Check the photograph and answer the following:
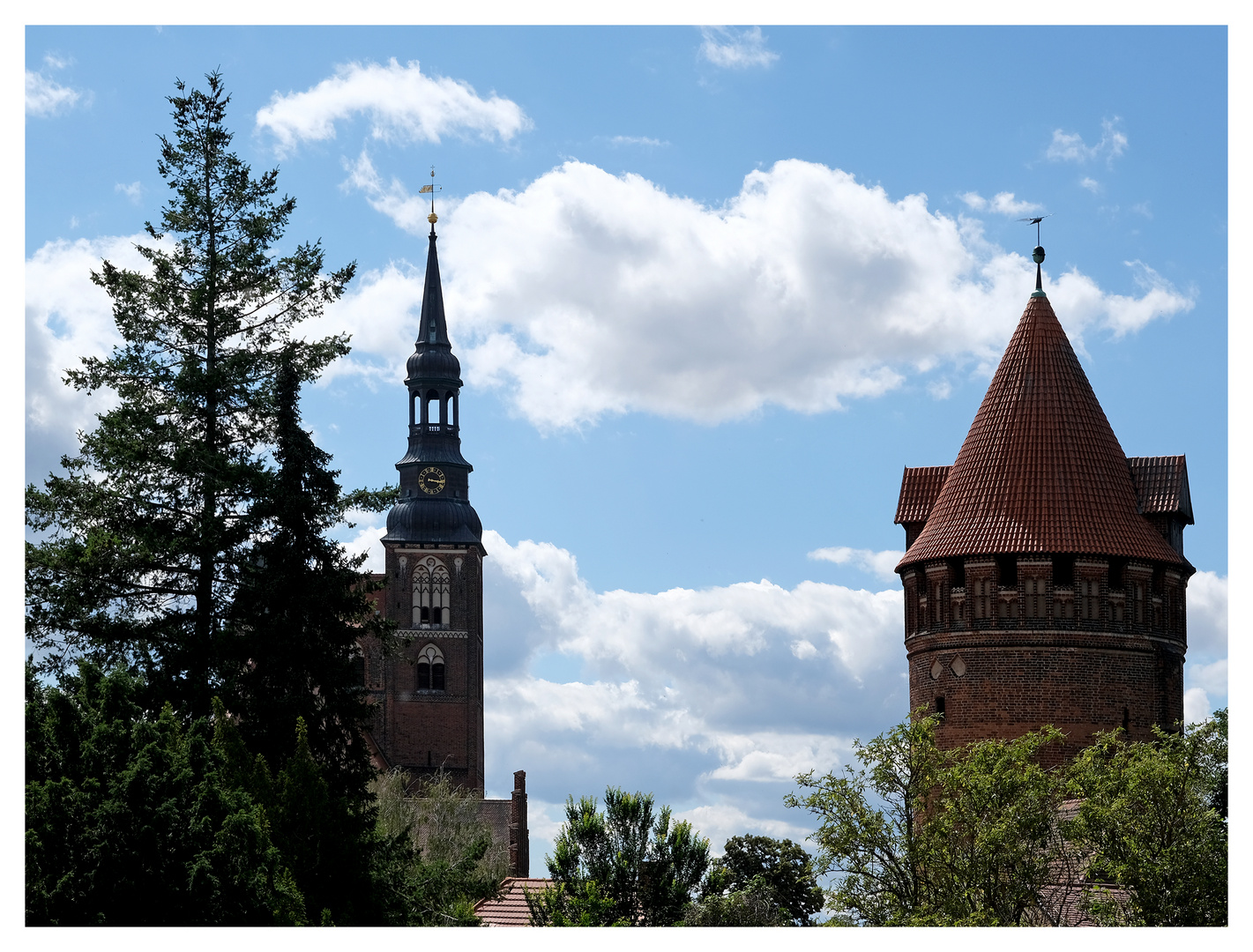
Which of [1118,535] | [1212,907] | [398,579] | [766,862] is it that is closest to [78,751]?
[1212,907]

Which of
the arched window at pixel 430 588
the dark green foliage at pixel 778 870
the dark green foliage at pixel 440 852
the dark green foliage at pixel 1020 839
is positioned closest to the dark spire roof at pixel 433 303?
the arched window at pixel 430 588

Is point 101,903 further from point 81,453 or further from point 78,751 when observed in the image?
point 81,453

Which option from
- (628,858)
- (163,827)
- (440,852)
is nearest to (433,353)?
(440,852)

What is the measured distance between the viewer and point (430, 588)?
3762 inches

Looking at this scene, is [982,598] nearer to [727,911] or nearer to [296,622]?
[727,911]

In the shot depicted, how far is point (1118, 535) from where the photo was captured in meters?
39.9

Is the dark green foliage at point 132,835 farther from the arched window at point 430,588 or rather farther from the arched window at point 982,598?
the arched window at point 430,588

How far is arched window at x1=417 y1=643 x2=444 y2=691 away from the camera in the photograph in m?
94.4

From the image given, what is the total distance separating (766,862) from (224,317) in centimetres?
2806

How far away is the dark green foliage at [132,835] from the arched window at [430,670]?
7268 centimetres

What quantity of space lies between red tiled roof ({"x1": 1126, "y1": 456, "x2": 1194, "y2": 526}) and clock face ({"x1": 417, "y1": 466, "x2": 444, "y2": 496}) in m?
58.6

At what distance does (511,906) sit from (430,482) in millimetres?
60870

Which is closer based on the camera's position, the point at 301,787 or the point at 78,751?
the point at 78,751

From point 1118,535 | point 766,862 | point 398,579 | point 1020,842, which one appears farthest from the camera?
point 398,579
